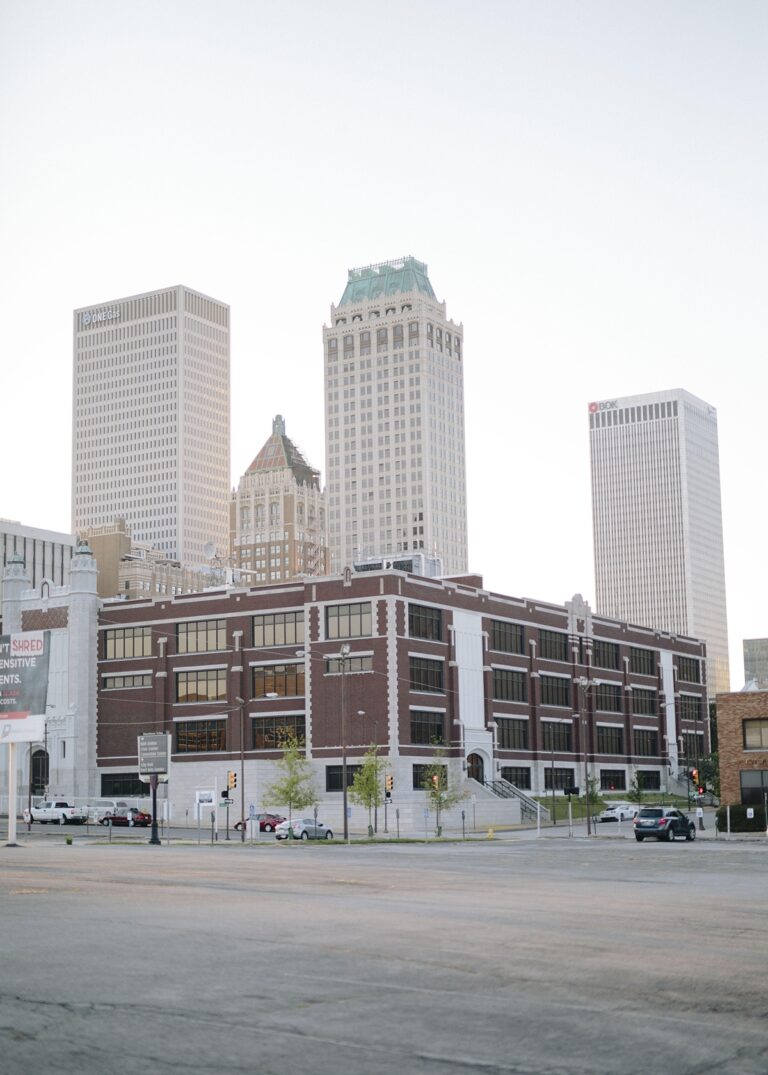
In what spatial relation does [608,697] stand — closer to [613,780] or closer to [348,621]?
[613,780]

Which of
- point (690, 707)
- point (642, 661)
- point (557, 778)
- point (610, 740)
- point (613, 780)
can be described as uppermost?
point (642, 661)

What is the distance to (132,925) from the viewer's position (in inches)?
806

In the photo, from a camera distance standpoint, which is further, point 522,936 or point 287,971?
point 522,936

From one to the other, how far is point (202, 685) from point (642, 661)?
163 ft

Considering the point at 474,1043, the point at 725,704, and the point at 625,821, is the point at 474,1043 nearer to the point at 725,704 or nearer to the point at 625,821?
the point at 725,704

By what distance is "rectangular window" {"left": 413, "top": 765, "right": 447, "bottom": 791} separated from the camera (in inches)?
3558

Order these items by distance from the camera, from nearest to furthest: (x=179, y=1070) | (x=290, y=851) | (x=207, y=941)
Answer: (x=179, y=1070), (x=207, y=941), (x=290, y=851)

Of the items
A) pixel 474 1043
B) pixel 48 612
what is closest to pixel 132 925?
pixel 474 1043

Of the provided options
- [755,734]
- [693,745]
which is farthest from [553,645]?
[755,734]

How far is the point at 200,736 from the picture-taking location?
341ft

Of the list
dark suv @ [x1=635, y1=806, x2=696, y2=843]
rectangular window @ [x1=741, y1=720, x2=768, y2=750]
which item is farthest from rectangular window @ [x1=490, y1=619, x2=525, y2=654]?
dark suv @ [x1=635, y1=806, x2=696, y2=843]

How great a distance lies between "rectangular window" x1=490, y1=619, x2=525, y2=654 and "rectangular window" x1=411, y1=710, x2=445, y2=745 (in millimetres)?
10602

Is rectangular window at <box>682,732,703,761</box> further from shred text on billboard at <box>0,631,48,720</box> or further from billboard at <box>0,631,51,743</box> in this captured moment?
shred text on billboard at <box>0,631,48,720</box>

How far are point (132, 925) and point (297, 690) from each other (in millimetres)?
79314
